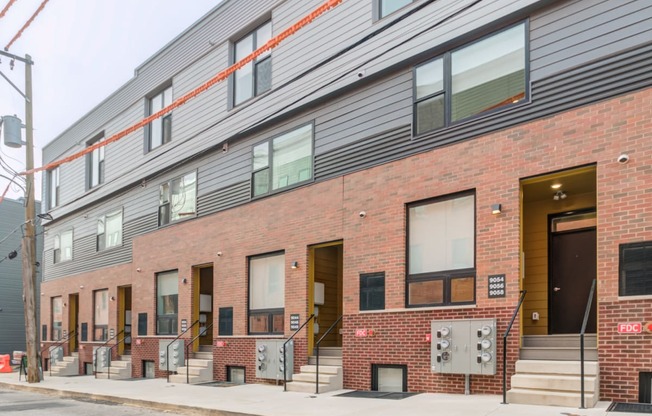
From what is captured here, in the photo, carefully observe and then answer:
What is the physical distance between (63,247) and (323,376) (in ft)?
63.6

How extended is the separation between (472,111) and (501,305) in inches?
144

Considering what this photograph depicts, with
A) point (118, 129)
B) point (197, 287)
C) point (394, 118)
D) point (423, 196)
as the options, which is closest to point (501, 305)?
point (423, 196)

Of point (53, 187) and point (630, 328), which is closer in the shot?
point (630, 328)

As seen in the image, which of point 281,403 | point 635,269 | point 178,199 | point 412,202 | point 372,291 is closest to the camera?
point 635,269

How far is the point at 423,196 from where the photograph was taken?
1208 cm

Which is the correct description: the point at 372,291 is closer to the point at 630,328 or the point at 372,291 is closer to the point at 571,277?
the point at 571,277

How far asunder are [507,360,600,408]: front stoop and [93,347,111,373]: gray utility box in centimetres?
1514

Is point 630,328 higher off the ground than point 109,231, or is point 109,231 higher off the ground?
point 109,231

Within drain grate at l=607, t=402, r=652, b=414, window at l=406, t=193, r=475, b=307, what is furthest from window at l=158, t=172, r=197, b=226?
drain grate at l=607, t=402, r=652, b=414

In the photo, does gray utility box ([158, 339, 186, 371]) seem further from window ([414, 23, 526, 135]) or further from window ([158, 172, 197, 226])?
window ([414, 23, 526, 135])

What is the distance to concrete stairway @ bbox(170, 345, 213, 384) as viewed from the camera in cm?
1652

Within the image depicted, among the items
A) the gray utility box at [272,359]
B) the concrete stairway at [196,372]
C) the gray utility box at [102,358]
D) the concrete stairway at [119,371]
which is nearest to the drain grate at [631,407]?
the gray utility box at [272,359]

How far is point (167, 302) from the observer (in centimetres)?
1970

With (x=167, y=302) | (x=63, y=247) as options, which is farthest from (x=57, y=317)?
(x=167, y=302)
